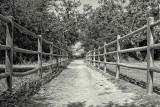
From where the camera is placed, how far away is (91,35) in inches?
1118

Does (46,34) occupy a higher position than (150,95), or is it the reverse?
(46,34)

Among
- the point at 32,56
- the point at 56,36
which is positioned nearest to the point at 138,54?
the point at 56,36

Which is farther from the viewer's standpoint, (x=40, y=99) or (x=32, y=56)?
(x=32, y=56)

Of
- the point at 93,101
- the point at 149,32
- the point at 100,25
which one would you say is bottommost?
the point at 93,101

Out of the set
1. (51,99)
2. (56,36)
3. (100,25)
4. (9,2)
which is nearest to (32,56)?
(56,36)

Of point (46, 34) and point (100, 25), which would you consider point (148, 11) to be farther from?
point (46, 34)

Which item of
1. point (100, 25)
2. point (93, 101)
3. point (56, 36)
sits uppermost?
point (100, 25)

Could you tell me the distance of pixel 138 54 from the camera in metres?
30.4

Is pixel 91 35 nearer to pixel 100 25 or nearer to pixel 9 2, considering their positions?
pixel 100 25

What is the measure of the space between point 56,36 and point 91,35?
23.8 feet

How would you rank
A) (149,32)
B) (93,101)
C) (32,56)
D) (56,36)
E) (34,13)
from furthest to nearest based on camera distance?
(56,36) < (32,56) < (34,13) < (149,32) < (93,101)

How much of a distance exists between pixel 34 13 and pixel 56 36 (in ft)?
25.6

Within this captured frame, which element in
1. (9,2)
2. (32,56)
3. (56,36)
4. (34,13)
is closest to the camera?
(9,2)

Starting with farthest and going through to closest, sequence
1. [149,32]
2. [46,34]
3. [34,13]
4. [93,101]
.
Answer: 1. [46,34]
2. [34,13]
3. [149,32]
4. [93,101]
